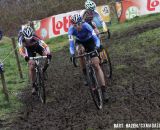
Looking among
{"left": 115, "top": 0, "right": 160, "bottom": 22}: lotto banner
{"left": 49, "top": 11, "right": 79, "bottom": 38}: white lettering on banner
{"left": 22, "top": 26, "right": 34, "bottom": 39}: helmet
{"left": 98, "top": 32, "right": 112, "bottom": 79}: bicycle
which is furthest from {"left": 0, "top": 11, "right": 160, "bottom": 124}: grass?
{"left": 115, "top": 0, "right": 160, "bottom": 22}: lotto banner

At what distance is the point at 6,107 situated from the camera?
13.1m

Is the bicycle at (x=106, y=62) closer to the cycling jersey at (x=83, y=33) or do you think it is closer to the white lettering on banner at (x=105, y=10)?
the cycling jersey at (x=83, y=33)

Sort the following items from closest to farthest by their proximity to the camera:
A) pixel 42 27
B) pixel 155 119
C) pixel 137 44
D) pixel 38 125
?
1. pixel 155 119
2. pixel 38 125
3. pixel 137 44
4. pixel 42 27

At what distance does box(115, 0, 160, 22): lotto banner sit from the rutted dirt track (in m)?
13.5

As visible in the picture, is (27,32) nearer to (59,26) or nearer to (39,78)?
(39,78)

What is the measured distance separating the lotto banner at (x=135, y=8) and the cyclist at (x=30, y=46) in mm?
16432

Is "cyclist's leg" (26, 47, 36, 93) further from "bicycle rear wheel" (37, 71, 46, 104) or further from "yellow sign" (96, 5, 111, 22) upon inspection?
"yellow sign" (96, 5, 111, 22)

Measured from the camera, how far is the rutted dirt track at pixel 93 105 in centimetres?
1002

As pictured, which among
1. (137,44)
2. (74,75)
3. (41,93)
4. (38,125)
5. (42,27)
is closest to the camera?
(38,125)

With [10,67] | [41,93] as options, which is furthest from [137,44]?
[41,93]

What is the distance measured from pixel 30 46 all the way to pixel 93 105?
10.1ft

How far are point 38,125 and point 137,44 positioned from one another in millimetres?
9498

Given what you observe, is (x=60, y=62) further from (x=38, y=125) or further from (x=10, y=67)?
(x=38, y=125)

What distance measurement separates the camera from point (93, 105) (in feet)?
37.7
